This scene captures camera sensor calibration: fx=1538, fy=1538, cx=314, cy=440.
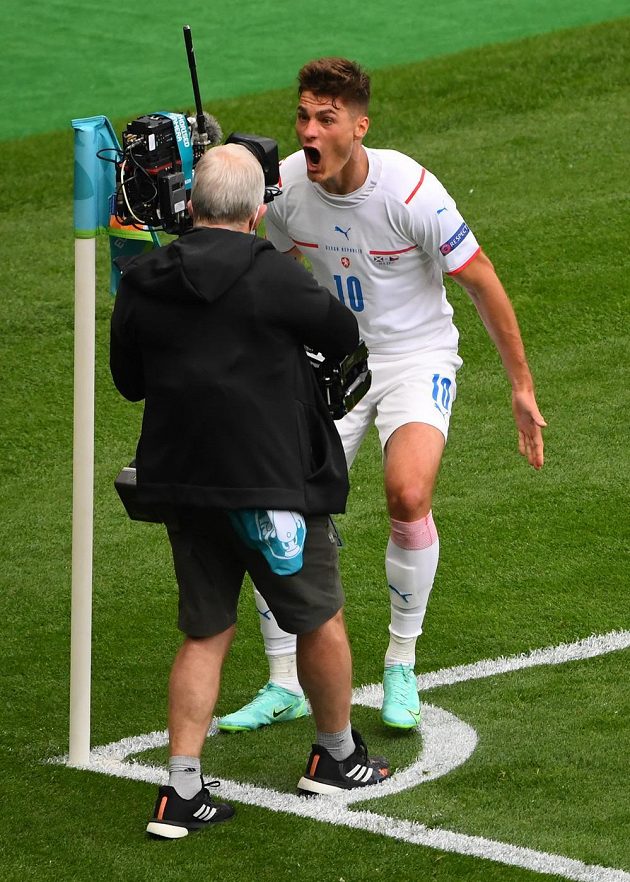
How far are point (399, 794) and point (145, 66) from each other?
947 cm

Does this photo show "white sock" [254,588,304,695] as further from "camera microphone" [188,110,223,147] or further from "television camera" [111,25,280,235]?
"camera microphone" [188,110,223,147]

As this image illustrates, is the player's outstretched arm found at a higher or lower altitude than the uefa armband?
lower

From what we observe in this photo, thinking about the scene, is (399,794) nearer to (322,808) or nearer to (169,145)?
(322,808)

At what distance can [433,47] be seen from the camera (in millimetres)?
12773

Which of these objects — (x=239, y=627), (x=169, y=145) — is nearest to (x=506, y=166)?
(x=239, y=627)

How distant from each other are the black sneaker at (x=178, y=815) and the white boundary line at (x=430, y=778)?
20cm

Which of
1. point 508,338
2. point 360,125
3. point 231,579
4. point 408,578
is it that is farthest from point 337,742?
point 360,125

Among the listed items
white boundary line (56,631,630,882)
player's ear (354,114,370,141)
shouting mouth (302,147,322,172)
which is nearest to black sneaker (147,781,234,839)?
white boundary line (56,631,630,882)

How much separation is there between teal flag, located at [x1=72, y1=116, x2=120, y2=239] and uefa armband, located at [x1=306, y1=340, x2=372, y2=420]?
2.62 feet

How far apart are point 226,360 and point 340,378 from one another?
398 mm

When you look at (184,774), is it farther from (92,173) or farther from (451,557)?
(451,557)

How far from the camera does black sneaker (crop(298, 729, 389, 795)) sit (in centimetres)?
444

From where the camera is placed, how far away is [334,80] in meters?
4.90

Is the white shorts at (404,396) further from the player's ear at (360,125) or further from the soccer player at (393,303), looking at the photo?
the player's ear at (360,125)
